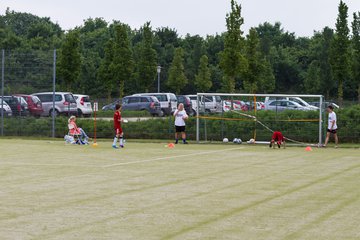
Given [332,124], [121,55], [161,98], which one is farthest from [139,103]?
[332,124]

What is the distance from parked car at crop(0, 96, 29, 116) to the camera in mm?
39287

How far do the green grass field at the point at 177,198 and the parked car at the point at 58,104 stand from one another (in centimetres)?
1541

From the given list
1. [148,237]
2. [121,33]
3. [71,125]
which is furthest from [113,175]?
[121,33]

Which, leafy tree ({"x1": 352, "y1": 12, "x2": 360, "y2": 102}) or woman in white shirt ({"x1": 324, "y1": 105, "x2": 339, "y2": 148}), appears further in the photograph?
leafy tree ({"x1": 352, "y1": 12, "x2": 360, "y2": 102})

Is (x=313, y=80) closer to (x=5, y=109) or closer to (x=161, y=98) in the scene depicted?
(x=161, y=98)

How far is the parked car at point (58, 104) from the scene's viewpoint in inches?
1576

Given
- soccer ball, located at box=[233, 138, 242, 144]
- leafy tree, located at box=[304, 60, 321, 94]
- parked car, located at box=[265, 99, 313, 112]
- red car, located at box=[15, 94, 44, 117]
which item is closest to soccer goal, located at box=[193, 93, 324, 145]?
parked car, located at box=[265, 99, 313, 112]

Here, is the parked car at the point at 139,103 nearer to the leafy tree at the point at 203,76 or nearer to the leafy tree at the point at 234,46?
the leafy tree at the point at 234,46

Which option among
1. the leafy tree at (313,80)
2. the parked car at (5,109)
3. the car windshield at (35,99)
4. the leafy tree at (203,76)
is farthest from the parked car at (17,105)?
the leafy tree at (313,80)

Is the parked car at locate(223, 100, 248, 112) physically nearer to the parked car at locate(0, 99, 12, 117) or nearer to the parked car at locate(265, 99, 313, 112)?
the parked car at locate(265, 99, 313, 112)

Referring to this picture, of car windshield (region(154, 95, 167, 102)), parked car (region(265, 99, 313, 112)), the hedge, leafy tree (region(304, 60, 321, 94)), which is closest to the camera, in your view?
the hedge

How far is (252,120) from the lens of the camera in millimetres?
36594

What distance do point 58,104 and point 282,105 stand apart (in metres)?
11.5

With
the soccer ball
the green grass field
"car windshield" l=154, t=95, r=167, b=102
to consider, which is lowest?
the green grass field
